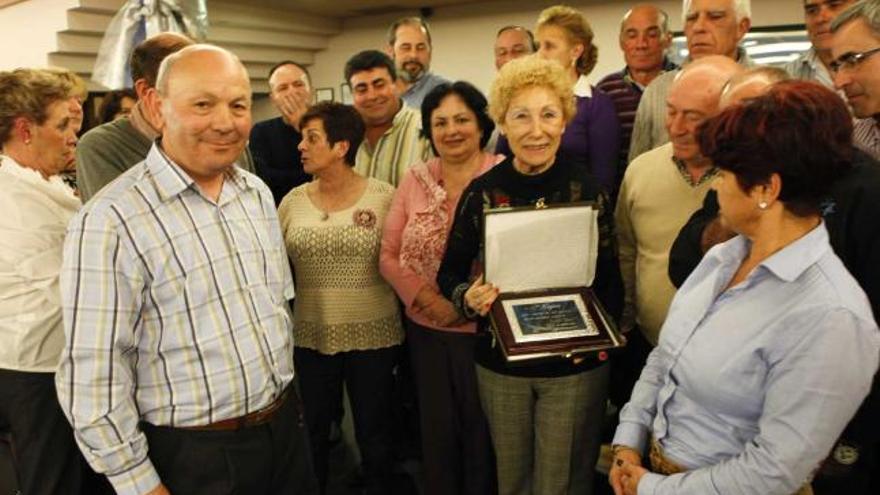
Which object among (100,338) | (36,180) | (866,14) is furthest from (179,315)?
(866,14)

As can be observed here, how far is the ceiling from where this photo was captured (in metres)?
7.50

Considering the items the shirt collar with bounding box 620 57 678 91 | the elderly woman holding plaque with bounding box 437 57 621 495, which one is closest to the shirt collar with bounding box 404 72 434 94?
the shirt collar with bounding box 620 57 678 91

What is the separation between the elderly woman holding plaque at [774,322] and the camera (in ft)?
3.57

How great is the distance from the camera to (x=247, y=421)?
154cm

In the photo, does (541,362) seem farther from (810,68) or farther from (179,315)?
(810,68)

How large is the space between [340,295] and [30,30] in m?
→ 5.18

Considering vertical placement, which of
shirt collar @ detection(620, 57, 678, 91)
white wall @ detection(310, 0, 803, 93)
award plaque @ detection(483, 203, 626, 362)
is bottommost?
award plaque @ detection(483, 203, 626, 362)

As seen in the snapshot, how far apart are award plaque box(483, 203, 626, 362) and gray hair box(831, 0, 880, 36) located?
0.87m

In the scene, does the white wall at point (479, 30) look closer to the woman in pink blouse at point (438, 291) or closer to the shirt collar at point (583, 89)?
the shirt collar at point (583, 89)

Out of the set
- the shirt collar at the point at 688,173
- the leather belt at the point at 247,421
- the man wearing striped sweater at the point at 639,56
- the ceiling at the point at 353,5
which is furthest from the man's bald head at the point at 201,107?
the ceiling at the point at 353,5

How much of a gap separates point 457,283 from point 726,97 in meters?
0.98

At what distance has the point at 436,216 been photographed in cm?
227

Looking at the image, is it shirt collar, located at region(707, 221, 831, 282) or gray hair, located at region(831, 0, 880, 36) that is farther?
gray hair, located at region(831, 0, 880, 36)

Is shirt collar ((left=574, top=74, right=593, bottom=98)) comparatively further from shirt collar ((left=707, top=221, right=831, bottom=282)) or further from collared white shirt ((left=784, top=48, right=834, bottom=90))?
shirt collar ((left=707, top=221, right=831, bottom=282))
